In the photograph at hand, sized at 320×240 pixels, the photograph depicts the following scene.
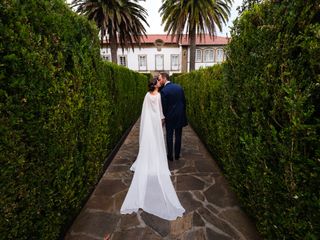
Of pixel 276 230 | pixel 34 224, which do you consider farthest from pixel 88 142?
pixel 276 230

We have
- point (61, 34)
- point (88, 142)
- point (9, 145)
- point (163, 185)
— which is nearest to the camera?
point (9, 145)

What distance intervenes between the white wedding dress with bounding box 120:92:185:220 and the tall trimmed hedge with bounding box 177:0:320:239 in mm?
1158

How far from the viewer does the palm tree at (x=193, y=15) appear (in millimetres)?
15877

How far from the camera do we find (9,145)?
155cm

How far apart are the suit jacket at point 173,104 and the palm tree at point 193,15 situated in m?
12.9

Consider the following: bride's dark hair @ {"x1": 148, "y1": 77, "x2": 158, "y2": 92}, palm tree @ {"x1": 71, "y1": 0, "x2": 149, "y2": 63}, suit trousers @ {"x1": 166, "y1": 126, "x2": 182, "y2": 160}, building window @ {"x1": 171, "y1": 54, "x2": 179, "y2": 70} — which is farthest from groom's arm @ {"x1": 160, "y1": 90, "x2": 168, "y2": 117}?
building window @ {"x1": 171, "y1": 54, "x2": 179, "y2": 70}

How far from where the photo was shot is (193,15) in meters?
15.9

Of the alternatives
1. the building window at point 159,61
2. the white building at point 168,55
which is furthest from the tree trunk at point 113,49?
the building window at point 159,61

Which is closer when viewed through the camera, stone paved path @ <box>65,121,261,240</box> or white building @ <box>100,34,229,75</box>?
stone paved path @ <box>65,121,261,240</box>

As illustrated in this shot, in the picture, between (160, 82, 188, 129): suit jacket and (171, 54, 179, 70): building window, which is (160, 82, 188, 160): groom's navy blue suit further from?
(171, 54, 179, 70): building window

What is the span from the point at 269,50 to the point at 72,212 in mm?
3147

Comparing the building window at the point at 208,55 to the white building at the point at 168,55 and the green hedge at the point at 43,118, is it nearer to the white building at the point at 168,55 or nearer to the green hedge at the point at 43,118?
the white building at the point at 168,55

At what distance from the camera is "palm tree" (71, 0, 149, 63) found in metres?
14.4

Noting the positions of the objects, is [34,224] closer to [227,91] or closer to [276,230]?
[276,230]
